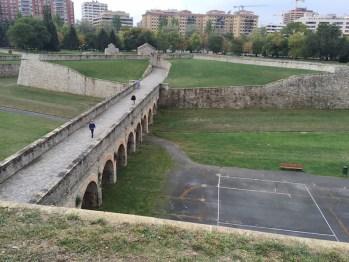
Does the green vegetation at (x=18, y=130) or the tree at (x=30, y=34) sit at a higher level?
the tree at (x=30, y=34)

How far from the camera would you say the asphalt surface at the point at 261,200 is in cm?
1498

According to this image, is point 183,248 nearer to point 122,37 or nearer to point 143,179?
point 143,179

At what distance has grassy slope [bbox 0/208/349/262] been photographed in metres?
7.05

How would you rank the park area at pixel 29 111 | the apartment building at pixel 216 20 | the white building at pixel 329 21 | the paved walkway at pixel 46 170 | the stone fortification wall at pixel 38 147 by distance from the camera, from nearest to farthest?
the paved walkway at pixel 46 170
the stone fortification wall at pixel 38 147
the park area at pixel 29 111
the white building at pixel 329 21
the apartment building at pixel 216 20

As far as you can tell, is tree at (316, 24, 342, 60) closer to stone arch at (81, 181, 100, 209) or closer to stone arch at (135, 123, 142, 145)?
stone arch at (135, 123, 142, 145)

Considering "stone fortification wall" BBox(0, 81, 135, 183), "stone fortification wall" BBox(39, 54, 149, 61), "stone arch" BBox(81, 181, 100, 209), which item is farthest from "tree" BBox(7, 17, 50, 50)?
"stone arch" BBox(81, 181, 100, 209)

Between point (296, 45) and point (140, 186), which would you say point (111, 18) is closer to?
point (296, 45)

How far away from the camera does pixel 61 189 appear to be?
10828 mm

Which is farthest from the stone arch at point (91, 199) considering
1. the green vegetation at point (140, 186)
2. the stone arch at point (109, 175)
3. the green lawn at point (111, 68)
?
the green lawn at point (111, 68)

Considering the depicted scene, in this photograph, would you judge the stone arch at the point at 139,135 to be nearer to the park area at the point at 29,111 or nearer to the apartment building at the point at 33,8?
the park area at the point at 29,111

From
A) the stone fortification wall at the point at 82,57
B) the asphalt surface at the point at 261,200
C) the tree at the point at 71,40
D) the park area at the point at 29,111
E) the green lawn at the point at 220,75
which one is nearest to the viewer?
the asphalt surface at the point at 261,200

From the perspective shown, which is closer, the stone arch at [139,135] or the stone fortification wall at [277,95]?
the stone arch at [139,135]

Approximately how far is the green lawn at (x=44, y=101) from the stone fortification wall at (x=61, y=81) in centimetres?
102

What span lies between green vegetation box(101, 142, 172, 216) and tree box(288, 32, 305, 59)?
4234 centimetres
